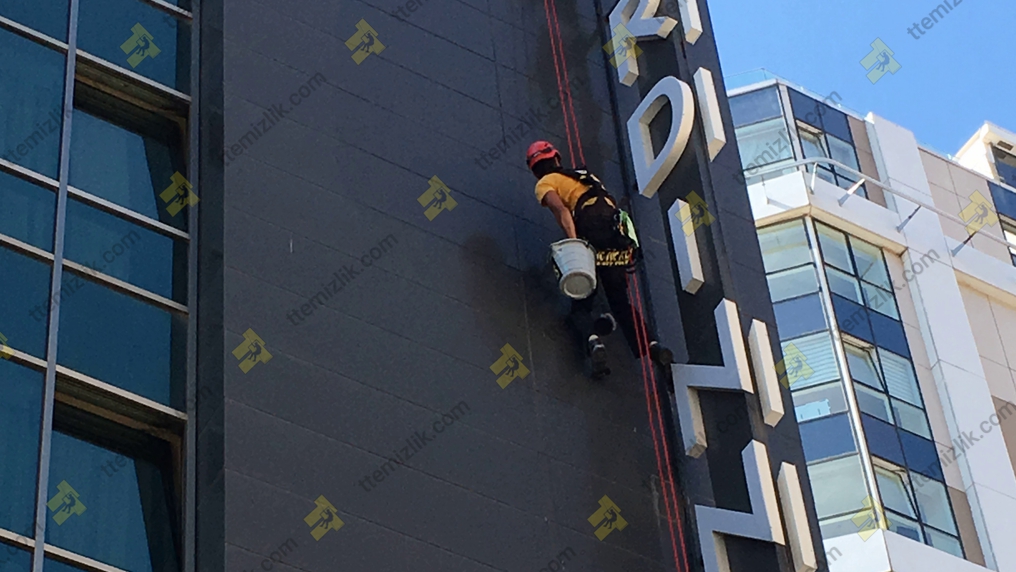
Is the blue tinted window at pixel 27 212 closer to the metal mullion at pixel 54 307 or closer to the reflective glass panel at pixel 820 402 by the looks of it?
the metal mullion at pixel 54 307

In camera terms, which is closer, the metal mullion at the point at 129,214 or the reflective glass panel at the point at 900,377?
the metal mullion at the point at 129,214

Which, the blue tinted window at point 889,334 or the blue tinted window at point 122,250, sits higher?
the blue tinted window at point 889,334

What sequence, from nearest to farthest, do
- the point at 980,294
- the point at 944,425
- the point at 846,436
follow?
the point at 846,436
the point at 944,425
the point at 980,294

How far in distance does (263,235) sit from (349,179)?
123 centimetres

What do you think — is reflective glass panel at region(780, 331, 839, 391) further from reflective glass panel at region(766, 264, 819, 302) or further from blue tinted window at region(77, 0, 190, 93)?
blue tinted window at region(77, 0, 190, 93)

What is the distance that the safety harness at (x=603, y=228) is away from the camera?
15.5m

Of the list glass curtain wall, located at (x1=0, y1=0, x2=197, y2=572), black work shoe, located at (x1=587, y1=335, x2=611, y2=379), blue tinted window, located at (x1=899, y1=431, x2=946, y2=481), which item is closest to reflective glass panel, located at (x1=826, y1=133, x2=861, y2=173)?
blue tinted window, located at (x1=899, y1=431, x2=946, y2=481)

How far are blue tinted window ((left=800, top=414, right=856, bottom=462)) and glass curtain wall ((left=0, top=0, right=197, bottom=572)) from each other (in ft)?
61.5

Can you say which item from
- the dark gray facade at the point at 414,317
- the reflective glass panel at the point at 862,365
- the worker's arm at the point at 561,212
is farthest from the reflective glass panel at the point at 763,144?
the worker's arm at the point at 561,212

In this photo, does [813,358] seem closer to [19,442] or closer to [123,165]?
[123,165]

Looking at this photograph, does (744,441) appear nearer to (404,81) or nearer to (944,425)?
(404,81)

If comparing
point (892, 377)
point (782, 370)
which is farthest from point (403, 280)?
point (892, 377)

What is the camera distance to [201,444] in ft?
40.4

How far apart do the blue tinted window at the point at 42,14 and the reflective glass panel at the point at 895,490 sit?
20.0 m
